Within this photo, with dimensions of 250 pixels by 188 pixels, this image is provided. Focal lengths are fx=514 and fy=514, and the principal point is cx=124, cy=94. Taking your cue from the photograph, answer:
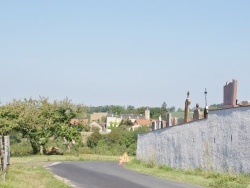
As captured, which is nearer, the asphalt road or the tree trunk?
the asphalt road

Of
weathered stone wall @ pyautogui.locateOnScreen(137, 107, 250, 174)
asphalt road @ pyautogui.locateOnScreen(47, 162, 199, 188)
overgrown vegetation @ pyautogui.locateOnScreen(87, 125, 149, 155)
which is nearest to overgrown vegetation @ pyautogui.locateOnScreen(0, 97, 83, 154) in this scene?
overgrown vegetation @ pyautogui.locateOnScreen(87, 125, 149, 155)

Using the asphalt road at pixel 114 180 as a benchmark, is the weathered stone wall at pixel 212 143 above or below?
above

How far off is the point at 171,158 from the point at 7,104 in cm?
3411

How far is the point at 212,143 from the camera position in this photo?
95.2ft

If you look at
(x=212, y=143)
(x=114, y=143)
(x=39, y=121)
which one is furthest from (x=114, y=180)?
(x=114, y=143)

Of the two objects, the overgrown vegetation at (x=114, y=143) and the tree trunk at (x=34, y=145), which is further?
the overgrown vegetation at (x=114, y=143)

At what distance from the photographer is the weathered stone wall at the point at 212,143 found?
25.5 metres

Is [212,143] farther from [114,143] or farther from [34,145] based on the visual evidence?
[114,143]

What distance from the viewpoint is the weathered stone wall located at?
2553cm

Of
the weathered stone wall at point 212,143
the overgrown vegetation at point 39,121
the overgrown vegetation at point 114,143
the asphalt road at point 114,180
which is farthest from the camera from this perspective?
the overgrown vegetation at point 114,143

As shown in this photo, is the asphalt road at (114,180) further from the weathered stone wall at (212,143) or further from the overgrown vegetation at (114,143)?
the overgrown vegetation at (114,143)

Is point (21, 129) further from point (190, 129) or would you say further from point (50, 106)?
point (190, 129)

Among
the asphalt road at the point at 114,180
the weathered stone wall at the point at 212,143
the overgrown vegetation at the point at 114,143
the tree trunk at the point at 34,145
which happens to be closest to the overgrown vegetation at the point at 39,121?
the tree trunk at the point at 34,145

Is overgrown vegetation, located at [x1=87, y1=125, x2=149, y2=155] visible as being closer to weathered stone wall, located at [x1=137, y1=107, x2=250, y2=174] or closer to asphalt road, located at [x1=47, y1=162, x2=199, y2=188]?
weathered stone wall, located at [x1=137, y1=107, x2=250, y2=174]
